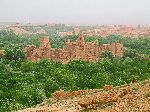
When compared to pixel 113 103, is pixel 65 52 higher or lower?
lower

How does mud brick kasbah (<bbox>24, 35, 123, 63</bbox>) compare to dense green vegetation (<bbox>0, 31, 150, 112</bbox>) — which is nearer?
dense green vegetation (<bbox>0, 31, 150, 112</bbox>)

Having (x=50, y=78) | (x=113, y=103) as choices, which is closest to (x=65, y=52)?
(x=50, y=78)

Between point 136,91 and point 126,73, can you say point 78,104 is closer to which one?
point 136,91

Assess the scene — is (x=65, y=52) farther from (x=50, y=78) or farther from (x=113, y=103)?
(x=113, y=103)

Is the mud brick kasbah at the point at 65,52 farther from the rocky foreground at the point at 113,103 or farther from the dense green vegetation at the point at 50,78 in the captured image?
the rocky foreground at the point at 113,103

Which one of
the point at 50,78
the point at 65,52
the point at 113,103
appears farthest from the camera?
the point at 65,52

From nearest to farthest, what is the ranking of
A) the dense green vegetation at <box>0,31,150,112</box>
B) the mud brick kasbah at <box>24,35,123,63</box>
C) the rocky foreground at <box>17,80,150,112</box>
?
the rocky foreground at <box>17,80,150,112</box> → the dense green vegetation at <box>0,31,150,112</box> → the mud brick kasbah at <box>24,35,123,63</box>

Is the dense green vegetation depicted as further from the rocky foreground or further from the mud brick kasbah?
the rocky foreground

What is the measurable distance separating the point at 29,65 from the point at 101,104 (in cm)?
4525

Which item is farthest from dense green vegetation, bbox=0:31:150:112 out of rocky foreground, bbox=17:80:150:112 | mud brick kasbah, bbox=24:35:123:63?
rocky foreground, bbox=17:80:150:112

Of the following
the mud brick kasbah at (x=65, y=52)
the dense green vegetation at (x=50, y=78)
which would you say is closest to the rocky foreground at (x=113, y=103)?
the dense green vegetation at (x=50, y=78)

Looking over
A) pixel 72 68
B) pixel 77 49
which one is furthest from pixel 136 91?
pixel 77 49

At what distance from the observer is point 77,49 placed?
90.1m

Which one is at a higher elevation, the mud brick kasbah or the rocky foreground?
the rocky foreground
